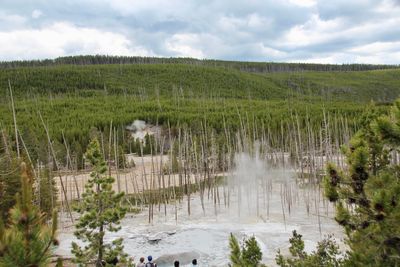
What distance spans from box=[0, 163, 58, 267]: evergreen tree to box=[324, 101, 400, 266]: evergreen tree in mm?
4180

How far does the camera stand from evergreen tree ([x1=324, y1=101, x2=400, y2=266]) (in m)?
6.09

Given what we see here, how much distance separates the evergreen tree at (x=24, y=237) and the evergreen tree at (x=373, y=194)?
418 centimetres

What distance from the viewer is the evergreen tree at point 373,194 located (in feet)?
20.0

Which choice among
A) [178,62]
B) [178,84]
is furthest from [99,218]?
[178,62]

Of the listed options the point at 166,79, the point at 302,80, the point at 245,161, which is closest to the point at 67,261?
the point at 245,161

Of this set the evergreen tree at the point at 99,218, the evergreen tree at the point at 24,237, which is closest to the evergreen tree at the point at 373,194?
the evergreen tree at the point at 24,237

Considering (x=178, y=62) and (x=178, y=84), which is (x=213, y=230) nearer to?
(x=178, y=84)

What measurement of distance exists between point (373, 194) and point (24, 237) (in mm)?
4624

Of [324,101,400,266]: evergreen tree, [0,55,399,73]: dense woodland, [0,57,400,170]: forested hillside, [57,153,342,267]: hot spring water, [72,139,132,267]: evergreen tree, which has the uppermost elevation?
[0,55,399,73]: dense woodland

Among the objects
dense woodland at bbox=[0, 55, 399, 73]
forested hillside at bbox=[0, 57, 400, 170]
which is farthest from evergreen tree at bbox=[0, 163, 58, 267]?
dense woodland at bbox=[0, 55, 399, 73]

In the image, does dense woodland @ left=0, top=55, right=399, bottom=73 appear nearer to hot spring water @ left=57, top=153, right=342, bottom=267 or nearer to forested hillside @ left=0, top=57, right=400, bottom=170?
forested hillside @ left=0, top=57, right=400, bottom=170

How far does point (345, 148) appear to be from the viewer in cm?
741

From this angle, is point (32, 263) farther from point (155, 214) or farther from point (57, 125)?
point (57, 125)

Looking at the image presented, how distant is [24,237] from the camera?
4.11 meters
